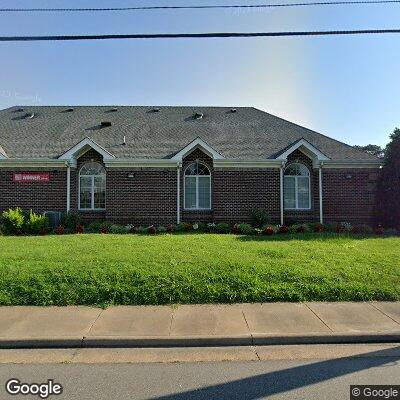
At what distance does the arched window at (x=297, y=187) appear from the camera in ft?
54.5

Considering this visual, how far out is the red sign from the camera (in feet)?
52.2

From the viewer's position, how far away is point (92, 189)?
1644cm

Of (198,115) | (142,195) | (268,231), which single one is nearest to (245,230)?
(268,231)

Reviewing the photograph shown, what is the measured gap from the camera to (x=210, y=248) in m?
9.91

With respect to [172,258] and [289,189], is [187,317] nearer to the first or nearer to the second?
[172,258]

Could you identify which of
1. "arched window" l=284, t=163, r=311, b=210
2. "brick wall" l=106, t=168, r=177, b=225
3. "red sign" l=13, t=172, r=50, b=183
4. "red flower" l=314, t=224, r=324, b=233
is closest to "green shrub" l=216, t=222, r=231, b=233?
"brick wall" l=106, t=168, r=177, b=225

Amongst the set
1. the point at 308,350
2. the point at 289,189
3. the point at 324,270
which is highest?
the point at 289,189

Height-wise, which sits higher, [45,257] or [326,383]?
[45,257]

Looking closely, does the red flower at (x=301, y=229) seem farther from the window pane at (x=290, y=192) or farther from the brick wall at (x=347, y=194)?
the brick wall at (x=347, y=194)

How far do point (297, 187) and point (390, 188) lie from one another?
12.9 feet

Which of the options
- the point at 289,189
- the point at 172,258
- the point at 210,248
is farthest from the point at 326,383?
the point at 289,189

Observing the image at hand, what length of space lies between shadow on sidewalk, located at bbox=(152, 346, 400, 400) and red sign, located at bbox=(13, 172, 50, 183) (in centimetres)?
1430

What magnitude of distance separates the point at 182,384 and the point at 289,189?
44.9ft

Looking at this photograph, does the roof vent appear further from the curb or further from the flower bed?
the curb
